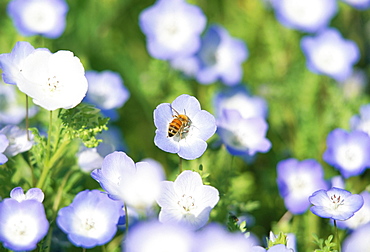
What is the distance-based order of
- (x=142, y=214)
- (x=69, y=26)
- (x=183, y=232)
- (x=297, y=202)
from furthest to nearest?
(x=69, y=26) < (x=297, y=202) < (x=142, y=214) < (x=183, y=232)

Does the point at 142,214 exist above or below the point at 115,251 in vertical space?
above

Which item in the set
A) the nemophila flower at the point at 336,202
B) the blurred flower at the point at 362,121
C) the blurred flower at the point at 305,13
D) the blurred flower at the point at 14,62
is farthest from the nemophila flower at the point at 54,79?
the blurred flower at the point at 305,13

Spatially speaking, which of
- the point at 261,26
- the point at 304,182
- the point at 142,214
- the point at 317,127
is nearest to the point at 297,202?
the point at 304,182

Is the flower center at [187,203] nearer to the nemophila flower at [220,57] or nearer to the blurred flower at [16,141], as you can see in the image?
the blurred flower at [16,141]

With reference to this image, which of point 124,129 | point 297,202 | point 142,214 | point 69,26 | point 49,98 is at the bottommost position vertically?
point 124,129

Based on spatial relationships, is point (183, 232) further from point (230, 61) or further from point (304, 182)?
point (230, 61)

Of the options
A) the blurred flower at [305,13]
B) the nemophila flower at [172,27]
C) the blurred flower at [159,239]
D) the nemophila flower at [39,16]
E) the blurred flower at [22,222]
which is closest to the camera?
the blurred flower at [159,239]

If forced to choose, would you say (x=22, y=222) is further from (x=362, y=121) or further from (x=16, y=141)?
(x=362, y=121)
